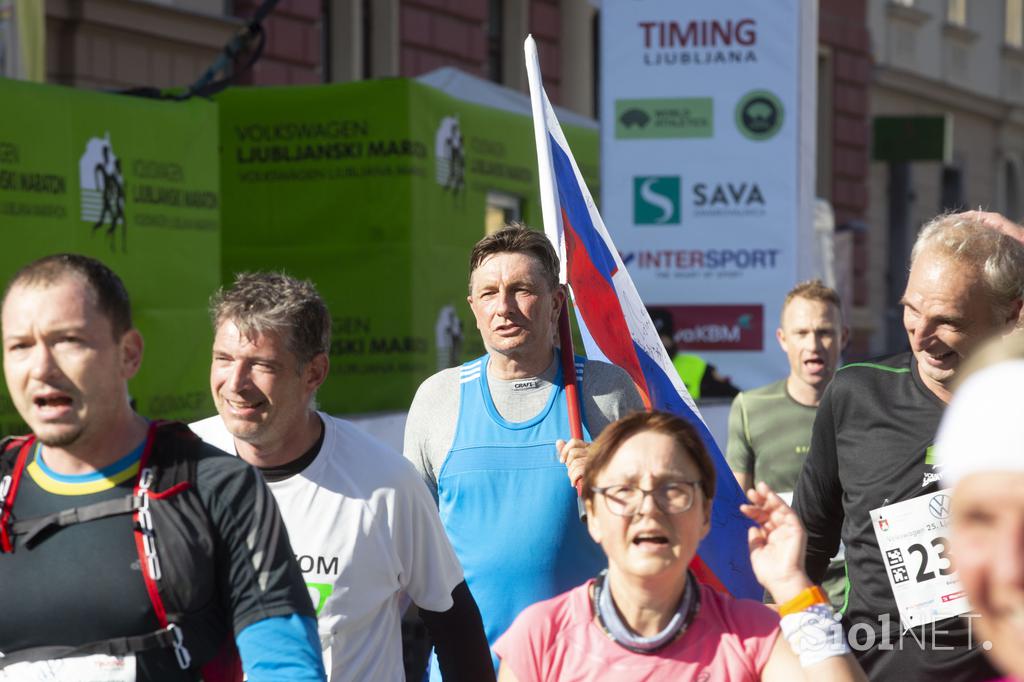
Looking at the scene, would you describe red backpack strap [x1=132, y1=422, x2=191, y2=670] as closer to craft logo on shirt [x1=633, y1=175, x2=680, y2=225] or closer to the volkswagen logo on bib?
the volkswagen logo on bib

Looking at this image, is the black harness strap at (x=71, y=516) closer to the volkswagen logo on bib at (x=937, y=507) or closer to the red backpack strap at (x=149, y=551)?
the red backpack strap at (x=149, y=551)

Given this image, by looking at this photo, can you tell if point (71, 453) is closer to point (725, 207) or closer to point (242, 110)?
point (725, 207)

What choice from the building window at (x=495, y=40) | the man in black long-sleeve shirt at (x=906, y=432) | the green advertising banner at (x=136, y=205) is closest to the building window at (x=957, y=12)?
the building window at (x=495, y=40)

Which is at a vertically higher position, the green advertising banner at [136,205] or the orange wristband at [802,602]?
the green advertising banner at [136,205]

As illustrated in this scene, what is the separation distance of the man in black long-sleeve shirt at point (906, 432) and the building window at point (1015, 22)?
3069 cm

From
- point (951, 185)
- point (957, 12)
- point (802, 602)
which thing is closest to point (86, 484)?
point (802, 602)

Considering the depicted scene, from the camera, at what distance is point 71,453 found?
2.59 meters

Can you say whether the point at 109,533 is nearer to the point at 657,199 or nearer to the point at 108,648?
the point at 108,648

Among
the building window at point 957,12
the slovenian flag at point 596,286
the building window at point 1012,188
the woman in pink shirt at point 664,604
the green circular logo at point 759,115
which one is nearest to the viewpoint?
the woman in pink shirt at point 664,604

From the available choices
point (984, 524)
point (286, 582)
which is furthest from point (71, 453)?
point (984, 524)

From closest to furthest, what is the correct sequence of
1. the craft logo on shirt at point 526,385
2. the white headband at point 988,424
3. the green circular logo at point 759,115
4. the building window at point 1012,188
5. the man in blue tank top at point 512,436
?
the white headband at point 988,424 → the man in blue tank top at point 512,436 → the craft logo on shirt at point 526,385 → the green circular logo at point 759,115 → the building window at point 1012,188

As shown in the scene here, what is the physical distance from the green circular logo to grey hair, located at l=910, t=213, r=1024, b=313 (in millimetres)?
5219

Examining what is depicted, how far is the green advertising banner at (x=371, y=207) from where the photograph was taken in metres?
10.4

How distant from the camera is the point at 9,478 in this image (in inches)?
104
